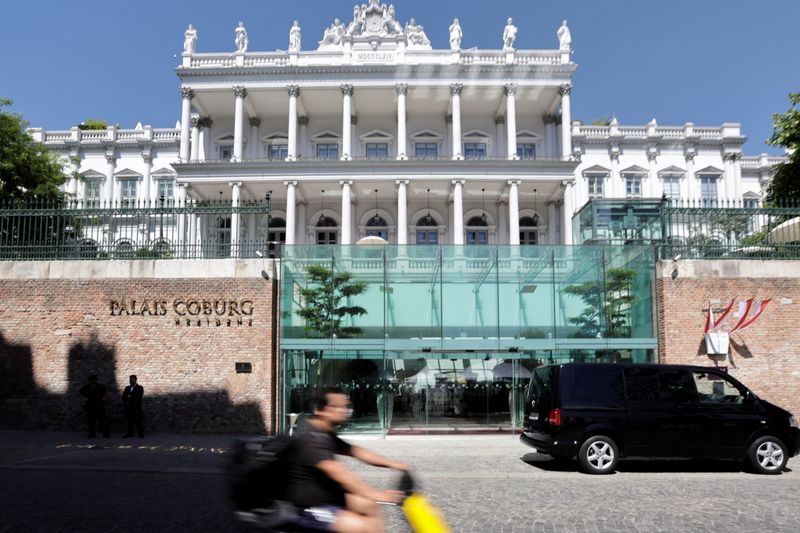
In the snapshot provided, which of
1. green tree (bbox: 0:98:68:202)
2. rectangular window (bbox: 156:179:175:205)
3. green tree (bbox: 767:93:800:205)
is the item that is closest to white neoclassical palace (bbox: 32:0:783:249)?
rectangular window (bbox: 156:179:175:205)

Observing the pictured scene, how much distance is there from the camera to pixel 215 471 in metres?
11.0

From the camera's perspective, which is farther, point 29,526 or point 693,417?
point 693,417

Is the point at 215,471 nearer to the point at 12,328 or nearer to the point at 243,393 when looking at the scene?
the point at 243,393

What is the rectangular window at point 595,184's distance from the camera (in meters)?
47.5

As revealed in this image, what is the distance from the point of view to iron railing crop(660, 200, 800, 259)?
16828 mm

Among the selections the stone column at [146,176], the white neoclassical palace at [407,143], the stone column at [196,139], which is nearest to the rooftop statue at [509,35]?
the white neoclassical palace at [407,143]

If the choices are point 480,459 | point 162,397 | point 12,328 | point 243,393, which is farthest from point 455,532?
point 12,328

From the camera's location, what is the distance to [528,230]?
4328cm

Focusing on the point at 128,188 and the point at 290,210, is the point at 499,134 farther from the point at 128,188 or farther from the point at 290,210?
the point at 128,188

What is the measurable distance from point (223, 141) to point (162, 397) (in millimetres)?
31248

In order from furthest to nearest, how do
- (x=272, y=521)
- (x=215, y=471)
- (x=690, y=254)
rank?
(x=690, y=254) → (x=215, y=471) → (x=272, y=521)

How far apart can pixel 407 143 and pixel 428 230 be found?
5989 millimetres

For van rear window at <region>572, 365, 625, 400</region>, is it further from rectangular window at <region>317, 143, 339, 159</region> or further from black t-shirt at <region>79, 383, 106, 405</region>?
rectangular window at <region>317, 143, 339, 159</region>

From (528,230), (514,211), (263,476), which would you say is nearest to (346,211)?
(514,211)
